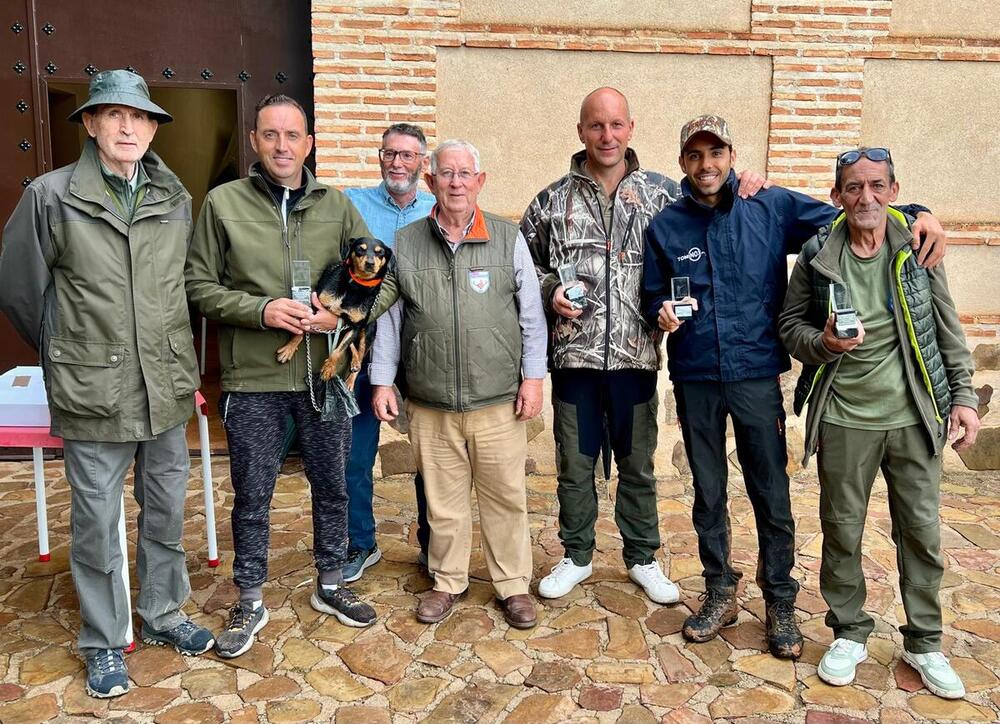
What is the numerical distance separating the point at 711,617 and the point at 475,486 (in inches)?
47.3

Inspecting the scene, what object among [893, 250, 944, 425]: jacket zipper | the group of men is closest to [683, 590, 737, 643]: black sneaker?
the group of men

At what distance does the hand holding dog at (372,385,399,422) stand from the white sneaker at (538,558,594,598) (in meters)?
1.16

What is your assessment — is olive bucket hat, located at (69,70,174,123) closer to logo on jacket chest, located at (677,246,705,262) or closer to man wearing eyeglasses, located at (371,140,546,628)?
man wearing eyeglasses, located at (371,140,546,628)

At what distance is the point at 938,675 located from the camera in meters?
3.42

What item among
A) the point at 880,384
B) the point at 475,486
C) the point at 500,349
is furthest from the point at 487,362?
the point at 880,384

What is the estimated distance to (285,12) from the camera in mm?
6148

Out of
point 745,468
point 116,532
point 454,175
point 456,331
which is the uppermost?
point 454,175

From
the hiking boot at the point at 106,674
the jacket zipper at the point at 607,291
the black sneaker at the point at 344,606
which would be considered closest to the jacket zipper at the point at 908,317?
the jacket zipper at the point at 607,291

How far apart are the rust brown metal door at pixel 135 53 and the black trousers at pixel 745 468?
13.0 feet

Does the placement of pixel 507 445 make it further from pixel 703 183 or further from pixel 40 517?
pixel 40 517

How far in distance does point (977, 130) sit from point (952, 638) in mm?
4092

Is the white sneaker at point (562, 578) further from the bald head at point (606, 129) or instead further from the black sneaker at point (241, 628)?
the bald head at point (606, 129)

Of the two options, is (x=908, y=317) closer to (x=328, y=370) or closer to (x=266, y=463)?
(x=328, y=370)

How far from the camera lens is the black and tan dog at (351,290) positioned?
3547 millimetres
